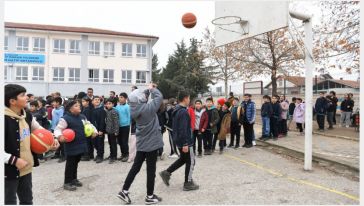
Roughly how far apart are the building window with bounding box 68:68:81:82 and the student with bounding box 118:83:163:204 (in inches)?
1265

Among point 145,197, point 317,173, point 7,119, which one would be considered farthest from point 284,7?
point 7,119

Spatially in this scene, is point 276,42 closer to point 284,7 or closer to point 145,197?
point 284,7

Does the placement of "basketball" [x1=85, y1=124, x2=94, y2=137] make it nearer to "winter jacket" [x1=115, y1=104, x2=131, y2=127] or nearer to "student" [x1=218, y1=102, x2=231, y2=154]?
"winter jacket" [x1=115, y1=104, x2=131, y2=127]

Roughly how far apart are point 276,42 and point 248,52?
1988 mm

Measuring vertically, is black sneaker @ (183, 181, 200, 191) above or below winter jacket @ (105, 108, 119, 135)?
below

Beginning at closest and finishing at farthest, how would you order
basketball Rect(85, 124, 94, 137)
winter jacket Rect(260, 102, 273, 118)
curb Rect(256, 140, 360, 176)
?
1. basketball Rect(85, 124, 94, 137)
2. curb Rect(256, 140, 360, 176)
3. winter jacket Rect(260, 102, 273, 118)

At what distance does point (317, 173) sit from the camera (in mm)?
6730

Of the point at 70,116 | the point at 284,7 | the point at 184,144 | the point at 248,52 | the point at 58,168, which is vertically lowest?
the point at 58,168

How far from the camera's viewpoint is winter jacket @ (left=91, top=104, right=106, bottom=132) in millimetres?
8320

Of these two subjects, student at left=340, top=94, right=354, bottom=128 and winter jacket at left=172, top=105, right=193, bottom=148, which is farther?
student at left=340, top=94, right=354, bottom=128

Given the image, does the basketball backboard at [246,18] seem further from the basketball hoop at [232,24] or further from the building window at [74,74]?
the building window at [74,74]

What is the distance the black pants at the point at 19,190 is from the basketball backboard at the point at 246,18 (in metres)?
5.61

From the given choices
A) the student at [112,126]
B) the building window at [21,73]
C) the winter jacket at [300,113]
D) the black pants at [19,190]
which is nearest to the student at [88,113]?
the student at [112,126]

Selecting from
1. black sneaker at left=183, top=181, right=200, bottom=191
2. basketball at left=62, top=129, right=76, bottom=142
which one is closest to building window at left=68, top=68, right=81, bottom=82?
basketball at left=62, top=129, right=76, bottom=142
